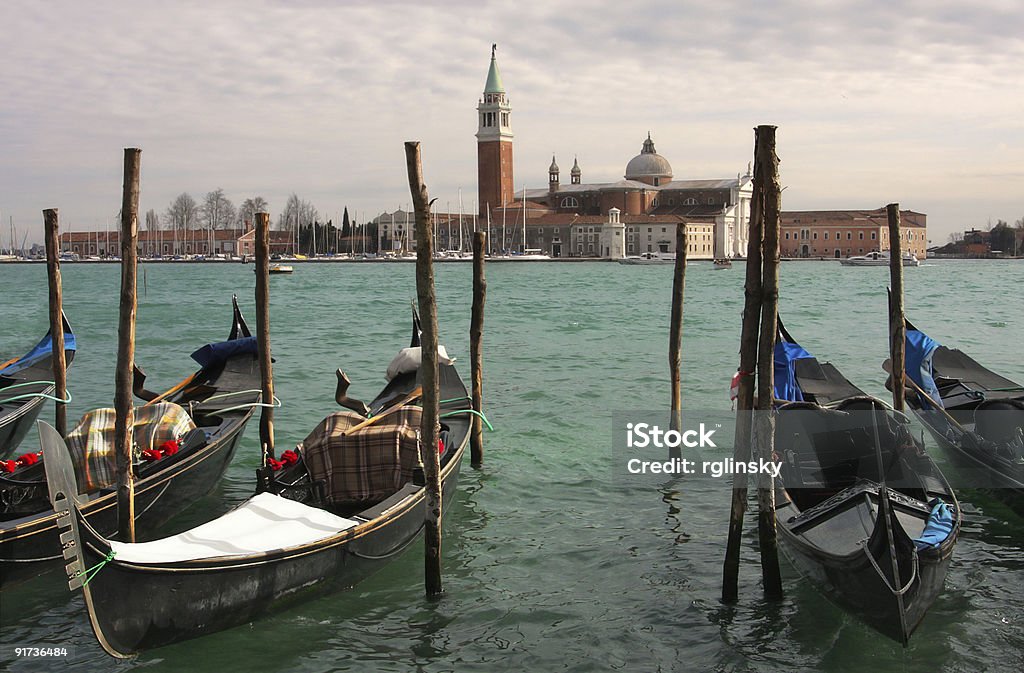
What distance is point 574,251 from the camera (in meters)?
66.9

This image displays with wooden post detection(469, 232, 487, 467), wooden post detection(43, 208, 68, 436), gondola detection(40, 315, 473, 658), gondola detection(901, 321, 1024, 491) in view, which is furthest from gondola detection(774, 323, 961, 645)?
wooden post detection(43, 208, 68, 436)

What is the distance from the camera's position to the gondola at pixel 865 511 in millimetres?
3355

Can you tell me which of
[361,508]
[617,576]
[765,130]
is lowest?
[617,576]

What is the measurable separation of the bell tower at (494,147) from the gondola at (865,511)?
60208mm

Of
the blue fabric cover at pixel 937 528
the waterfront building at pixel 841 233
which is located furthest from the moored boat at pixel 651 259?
the blue fabric cover at pixel 937 528

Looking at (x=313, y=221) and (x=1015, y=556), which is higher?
(x=313, y=221)

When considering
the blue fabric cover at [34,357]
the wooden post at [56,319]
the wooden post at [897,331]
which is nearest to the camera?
the wooden post at [56,319]

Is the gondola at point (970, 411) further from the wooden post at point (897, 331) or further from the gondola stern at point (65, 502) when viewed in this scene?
the gondola stern at point (65, 502)

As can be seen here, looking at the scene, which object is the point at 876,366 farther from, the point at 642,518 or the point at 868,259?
the point at 868,259

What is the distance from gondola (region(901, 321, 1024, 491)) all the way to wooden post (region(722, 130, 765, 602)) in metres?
1.76

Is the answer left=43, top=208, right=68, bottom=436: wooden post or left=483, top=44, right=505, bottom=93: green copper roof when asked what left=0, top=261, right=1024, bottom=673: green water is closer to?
left=43, top=208, right=68, bottom=436: wooden post

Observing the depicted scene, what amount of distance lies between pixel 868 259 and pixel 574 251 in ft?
61.4

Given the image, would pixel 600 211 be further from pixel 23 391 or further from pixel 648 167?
pixel 23 391

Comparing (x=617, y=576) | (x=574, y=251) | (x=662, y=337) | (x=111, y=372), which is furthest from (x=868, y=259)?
(x=617, y=576)
